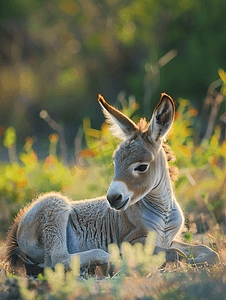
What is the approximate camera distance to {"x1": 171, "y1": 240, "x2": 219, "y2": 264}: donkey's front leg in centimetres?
327

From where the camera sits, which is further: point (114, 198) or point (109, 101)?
point (109, 101)

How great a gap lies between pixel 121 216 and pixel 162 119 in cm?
117

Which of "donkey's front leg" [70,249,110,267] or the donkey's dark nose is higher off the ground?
the donkey's dark nose

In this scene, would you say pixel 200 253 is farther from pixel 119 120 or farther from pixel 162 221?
pixel 119 120

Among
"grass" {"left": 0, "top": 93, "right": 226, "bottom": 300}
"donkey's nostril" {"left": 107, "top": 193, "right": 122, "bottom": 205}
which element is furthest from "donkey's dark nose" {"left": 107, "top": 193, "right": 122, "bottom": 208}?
"grass" {"left": 0, "top": 93, "right": 226, "bottom": 300}

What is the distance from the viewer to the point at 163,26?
44.7ft

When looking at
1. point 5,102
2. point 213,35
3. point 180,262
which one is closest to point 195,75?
point 213,35

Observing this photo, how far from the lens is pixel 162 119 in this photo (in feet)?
10.5

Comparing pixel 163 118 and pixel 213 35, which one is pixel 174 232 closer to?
pixel 163 118

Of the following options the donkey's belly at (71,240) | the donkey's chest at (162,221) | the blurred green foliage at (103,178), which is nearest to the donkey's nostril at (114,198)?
the donkey's chest at (162,221)

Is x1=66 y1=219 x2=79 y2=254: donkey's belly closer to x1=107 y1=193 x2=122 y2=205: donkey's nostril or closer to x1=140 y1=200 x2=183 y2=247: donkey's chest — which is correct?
x1=140 y1=200 x2=183 y2=247: donkey's chest

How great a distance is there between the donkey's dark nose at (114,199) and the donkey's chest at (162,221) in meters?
0.63

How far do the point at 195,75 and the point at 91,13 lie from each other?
6.29 metres

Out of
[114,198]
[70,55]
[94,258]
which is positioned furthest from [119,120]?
[70,55]
